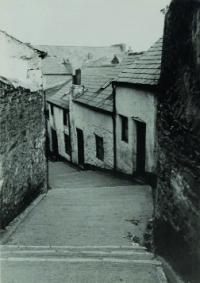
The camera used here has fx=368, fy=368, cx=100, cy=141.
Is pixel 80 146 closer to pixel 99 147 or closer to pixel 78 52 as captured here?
pixel 99 147

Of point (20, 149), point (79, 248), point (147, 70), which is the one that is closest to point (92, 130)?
point (147, 70)

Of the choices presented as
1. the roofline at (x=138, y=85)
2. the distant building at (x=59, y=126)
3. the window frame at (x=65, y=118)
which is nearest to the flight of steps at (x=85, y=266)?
the roofline at (x=138, y=85)

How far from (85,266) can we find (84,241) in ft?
5.84

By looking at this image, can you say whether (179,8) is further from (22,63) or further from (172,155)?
(22,63)

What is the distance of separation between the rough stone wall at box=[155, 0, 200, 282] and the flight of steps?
428mm

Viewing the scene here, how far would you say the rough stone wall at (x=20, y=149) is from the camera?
752cm

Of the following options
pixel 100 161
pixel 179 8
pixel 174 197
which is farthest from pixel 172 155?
pixel 100 161

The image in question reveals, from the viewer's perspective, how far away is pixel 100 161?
1755 cm

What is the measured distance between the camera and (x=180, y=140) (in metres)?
5.08

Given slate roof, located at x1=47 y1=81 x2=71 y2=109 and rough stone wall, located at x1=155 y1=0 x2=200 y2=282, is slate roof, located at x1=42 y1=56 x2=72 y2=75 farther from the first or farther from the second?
rough stone wall, located at x1=155 y1=0 x2=200 y2=282

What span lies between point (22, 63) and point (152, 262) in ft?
19.9

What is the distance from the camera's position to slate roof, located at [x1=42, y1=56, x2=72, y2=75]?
45281 millimetres

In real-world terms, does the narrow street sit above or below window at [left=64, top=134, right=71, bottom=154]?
above

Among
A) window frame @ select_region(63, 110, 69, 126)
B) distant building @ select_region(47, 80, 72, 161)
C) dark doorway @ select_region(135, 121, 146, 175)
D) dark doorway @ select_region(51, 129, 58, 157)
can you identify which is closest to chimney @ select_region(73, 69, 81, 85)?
distant building @ select_region(47, 80, 72, 161)
